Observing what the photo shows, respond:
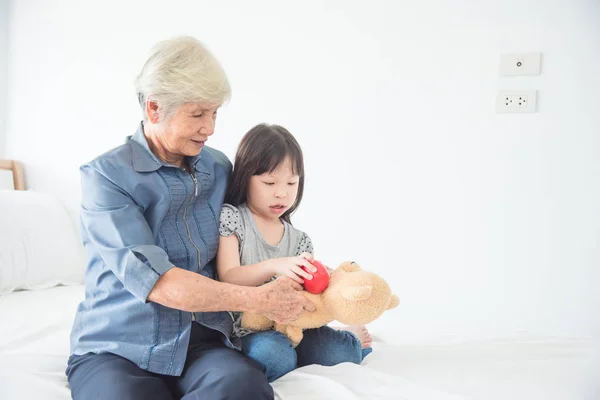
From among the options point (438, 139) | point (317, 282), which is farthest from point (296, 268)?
point (438, 139)

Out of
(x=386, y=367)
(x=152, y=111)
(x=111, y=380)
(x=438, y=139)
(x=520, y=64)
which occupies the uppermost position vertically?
(x=520, y=64)

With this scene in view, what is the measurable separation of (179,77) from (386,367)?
0.79 m

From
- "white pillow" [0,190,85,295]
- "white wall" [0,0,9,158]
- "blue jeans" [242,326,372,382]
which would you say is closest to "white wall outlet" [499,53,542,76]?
"blue jeans" [242,326,372,382]

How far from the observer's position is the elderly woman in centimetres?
113

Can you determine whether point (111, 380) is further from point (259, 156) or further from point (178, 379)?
point (259, 156)

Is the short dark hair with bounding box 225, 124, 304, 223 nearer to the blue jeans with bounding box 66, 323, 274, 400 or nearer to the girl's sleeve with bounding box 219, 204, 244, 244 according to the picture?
the girl's sleeve with bounding box 219, 204, 244, 244

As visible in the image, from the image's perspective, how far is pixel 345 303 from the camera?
1.21 m

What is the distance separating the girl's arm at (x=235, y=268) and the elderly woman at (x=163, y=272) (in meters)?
0.03

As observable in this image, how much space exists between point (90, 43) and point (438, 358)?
2127 mm

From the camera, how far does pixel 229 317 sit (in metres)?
1.35

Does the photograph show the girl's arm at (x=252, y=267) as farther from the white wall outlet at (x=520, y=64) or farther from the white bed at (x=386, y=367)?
the white wall outlet at (x=520, y=64)

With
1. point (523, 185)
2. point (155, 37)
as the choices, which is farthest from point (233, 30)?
point (523, 185)

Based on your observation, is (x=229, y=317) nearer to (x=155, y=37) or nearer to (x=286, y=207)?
(x=286, y=207)

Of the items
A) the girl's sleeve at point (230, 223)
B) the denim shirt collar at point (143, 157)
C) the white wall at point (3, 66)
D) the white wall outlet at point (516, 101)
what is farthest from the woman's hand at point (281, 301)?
the white wall at point (3, 66)
